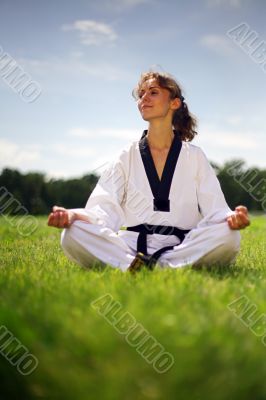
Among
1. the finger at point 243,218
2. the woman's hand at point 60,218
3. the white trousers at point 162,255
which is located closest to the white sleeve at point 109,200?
the white trousers at point 162,255

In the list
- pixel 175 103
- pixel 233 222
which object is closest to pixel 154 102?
pixel 175 103

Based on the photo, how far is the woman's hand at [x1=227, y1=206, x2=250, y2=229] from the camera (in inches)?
166

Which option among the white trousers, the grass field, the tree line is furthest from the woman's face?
the tree line

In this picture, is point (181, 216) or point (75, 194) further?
point (75, 194)

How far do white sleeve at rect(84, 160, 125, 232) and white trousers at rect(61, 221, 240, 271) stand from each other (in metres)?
0.18

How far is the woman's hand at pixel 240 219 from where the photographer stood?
4.21 metres

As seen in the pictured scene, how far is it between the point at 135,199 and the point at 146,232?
38cm

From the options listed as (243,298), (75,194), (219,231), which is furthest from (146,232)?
(75,194)

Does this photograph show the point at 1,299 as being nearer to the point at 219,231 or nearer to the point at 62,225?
the point at 62,225

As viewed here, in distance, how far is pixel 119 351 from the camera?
212 cm

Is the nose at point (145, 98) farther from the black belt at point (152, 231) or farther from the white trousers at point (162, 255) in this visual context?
the white trousers at point (162, 255)

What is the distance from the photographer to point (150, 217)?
4.88 m

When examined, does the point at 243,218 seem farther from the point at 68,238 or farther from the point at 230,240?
the point at 68,238

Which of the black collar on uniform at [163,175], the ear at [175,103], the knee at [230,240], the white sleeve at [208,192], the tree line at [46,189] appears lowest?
the knee at [230,240]
